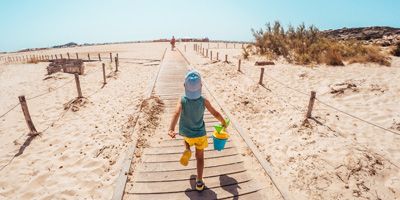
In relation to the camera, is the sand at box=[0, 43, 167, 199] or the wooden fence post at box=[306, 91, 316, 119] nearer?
the sand at box=[0, 43, 167, 199]

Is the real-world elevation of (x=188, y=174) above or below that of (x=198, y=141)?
below

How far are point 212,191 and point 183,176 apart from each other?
0.66 metres

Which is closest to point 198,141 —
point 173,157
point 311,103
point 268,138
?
point 173,157

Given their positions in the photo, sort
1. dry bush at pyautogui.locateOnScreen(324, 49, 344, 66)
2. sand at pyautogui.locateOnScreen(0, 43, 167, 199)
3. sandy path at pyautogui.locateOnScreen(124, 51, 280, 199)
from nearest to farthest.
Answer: sandy path at pyautogui.locateOnScreen(124, 51, 280, 199) → sand at pyautogui.locateOnScreen(0, 43, 167, 199) → dry bush at pyautogui.locateOnScreen(324, 49, 344, 66)

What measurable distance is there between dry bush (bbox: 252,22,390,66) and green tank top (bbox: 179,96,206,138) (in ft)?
42.2

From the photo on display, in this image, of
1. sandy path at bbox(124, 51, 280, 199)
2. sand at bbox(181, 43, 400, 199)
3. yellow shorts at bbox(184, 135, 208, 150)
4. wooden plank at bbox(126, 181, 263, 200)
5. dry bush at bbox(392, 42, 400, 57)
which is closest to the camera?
yellow shorts at bbox(184, 135, 208, 150)

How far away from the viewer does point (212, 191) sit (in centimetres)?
419

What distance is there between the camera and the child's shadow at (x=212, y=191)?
4.07 meters

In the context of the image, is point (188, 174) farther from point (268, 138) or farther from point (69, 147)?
point (69, 147)

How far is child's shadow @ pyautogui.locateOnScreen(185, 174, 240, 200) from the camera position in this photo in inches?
160

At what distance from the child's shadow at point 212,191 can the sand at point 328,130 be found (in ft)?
3.40

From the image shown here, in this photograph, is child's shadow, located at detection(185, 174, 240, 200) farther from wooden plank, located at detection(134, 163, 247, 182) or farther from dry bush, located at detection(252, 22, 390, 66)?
dry bush, located at detection(252, 22, 390, 66)

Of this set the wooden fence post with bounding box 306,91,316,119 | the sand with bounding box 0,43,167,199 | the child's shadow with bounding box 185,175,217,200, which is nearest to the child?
the child's shadow with bounding box 185,175,217,200

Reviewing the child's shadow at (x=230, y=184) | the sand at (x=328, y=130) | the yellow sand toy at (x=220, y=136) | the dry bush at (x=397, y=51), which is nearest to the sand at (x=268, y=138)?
the sand at (x=328, y=130)
